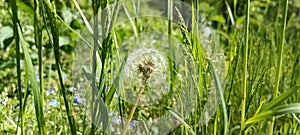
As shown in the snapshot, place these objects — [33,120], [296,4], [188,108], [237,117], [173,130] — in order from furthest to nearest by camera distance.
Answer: [296,4], [237,117], [33,120], [173,130], [188,108]

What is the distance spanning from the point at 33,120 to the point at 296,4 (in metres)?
2.09

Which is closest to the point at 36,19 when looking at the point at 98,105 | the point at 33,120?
the point at 98,105

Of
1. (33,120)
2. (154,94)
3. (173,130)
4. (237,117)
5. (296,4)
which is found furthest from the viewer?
(296,4)

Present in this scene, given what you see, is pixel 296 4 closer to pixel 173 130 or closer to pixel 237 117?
pixel 237 117

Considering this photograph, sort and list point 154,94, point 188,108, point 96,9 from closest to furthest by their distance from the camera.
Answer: point 96,9, point 188,108, point 154,94


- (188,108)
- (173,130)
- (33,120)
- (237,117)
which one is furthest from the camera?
(237,117)

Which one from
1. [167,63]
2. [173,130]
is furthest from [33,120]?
[167,63]

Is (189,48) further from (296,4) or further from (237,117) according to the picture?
(296,4)

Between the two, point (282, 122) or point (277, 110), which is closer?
point (277, 110)

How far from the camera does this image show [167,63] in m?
0.85

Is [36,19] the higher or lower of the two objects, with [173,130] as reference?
higher

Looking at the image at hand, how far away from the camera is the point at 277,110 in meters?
0.67

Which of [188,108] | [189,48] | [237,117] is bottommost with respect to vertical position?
[237,117]

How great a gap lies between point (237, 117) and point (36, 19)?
817mm
